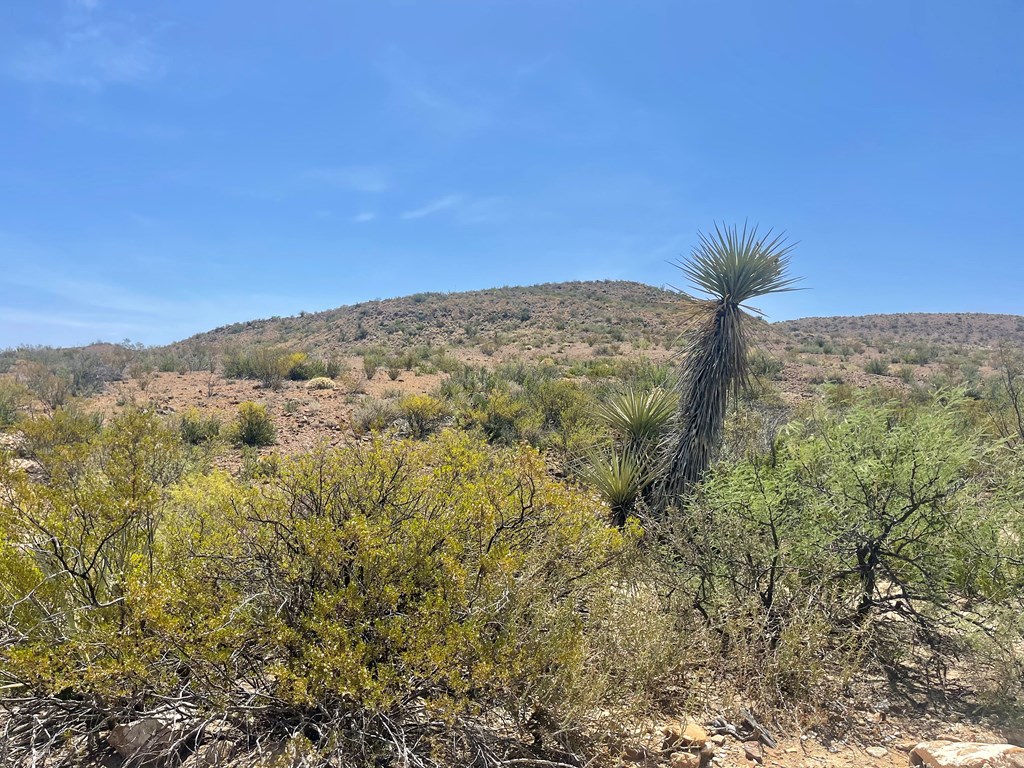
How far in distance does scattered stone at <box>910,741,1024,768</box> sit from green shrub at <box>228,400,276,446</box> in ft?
38.4

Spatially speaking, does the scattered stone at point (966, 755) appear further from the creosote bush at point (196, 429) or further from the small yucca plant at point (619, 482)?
the creosote bush at point (196, 429)

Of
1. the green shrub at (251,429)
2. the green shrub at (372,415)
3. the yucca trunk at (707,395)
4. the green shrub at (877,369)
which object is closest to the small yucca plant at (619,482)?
the yucca trunk at (707,395)

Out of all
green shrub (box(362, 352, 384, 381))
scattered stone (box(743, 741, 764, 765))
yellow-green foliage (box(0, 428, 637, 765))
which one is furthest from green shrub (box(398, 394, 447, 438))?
scattered stone (box(743, 741, 764, 765))

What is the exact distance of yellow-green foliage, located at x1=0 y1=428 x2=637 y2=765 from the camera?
303 centimetres

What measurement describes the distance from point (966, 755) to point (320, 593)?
3.90 m

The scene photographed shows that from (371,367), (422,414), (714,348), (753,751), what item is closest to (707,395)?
(714,348)

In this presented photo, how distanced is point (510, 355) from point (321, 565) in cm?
2640

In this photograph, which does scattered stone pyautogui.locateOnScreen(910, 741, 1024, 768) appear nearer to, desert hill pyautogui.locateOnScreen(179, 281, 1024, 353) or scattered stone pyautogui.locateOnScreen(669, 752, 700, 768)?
scattered stone pyautogui.locateOnScreen(669, 752, 700, 768)

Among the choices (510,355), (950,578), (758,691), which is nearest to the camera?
(758,691)

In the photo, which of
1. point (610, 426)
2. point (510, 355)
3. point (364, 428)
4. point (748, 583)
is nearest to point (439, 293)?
point (510, 355)

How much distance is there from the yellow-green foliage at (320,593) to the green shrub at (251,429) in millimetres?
7910

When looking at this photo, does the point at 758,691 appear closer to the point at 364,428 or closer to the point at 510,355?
the point at 364,428

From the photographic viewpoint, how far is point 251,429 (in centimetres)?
1231

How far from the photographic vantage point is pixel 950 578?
468 centimetres
